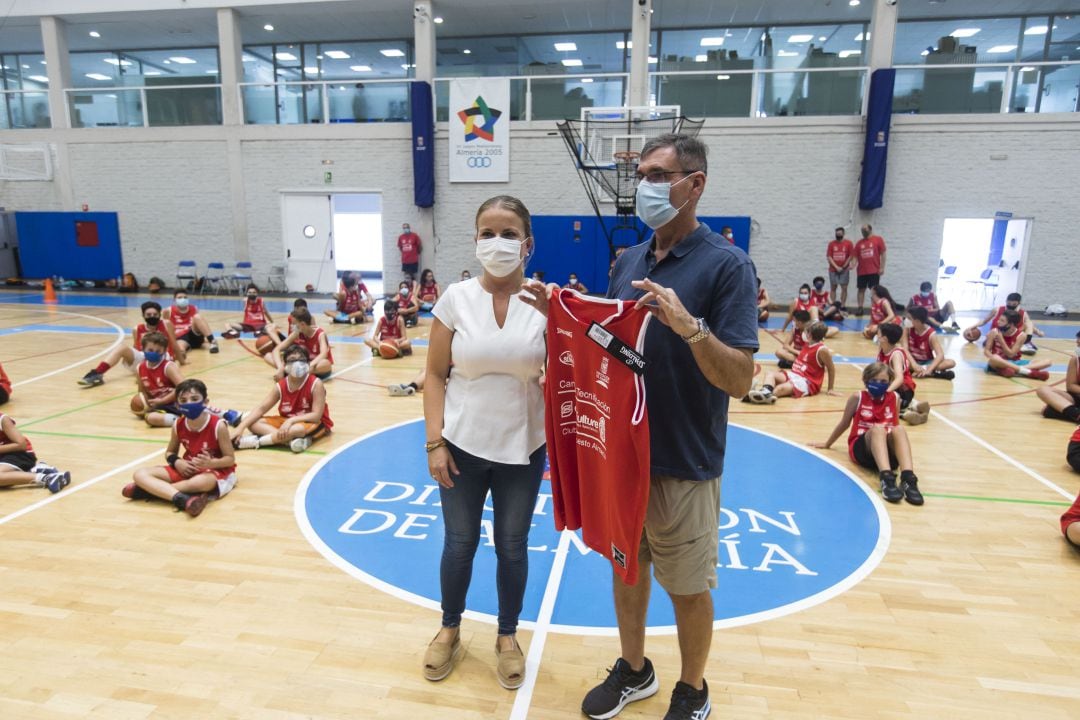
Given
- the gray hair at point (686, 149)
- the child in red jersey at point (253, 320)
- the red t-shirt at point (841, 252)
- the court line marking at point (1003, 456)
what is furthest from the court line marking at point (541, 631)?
the red t-shirt at point (841, 252)

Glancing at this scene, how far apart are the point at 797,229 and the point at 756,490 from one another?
12821 mm

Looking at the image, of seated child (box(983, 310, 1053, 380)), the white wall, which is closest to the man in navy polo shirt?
seated child (box(983, 310, 1053, 380))

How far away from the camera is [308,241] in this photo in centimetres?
1891

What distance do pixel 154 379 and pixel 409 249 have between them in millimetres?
10937

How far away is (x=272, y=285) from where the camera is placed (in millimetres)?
19125

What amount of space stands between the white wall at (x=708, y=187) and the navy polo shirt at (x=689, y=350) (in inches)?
589

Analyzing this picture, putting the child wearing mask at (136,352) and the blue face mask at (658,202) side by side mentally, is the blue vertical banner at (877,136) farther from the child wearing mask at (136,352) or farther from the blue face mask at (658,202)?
the blue face mask at (658,202)

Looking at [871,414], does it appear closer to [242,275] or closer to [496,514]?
[496,514]

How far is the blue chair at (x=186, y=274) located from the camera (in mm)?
19000

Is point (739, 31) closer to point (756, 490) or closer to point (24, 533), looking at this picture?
point (756, 490)

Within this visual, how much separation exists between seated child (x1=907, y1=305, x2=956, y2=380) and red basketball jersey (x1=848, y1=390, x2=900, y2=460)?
3.96 m

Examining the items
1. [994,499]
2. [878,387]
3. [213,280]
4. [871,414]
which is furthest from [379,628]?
[213,280]

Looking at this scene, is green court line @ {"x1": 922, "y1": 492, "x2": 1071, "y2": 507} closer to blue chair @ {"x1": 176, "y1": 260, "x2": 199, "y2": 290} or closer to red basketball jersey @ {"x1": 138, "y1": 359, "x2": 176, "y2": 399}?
red basketball jersey @ {"x1": 138, "y1": 359, "x2": 176, "y2": 399}

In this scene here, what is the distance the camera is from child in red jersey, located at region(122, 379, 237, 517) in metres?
4.96
